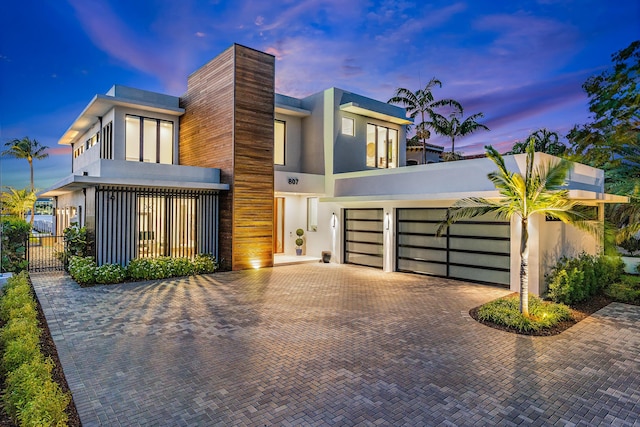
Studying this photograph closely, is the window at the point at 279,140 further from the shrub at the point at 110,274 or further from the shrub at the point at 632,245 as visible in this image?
the shrub at the point at 632,245

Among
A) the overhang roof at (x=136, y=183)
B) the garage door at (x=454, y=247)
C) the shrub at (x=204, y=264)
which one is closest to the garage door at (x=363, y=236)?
the garage door at (x=454, y=247)

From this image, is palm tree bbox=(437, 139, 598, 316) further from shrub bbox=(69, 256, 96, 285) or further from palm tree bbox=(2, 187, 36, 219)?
palm tree bbox=(2, 187, 36, 219)

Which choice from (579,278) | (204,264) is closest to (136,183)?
(204,264)

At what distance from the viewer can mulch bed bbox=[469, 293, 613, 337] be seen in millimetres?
7116

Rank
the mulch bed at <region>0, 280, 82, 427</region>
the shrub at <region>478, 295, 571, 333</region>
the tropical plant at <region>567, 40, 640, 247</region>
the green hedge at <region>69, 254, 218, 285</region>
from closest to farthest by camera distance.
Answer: the mulch bed at <region>0, 280, 82, 427</region>
the shrub at <region>478, 295, 571, 333</region>
the green hedge at <region>69, 254, 218, 285</region>
the tropical plant at <region>567, 40, 640, 247</region>

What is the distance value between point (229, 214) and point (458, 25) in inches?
486

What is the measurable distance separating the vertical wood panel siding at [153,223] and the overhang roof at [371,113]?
23.5 feet

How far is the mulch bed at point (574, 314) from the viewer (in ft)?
23.3

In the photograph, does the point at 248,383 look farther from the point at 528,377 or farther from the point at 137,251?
the point at 137,251

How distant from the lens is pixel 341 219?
1602 centimetres

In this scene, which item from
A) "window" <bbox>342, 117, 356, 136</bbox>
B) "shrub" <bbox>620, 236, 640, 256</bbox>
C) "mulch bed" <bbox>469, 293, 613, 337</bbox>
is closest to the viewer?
"mulch bed" <bbox>469, 293, 613, 337</bbox>

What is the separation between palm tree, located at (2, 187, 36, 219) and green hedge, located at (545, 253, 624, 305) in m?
31.7

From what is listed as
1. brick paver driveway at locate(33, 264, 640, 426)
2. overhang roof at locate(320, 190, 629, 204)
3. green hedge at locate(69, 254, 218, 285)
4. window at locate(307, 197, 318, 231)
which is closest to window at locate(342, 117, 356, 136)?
window at locate(307, 197, 318, 231)

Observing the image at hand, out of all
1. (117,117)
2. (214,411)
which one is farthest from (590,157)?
(117,117)
